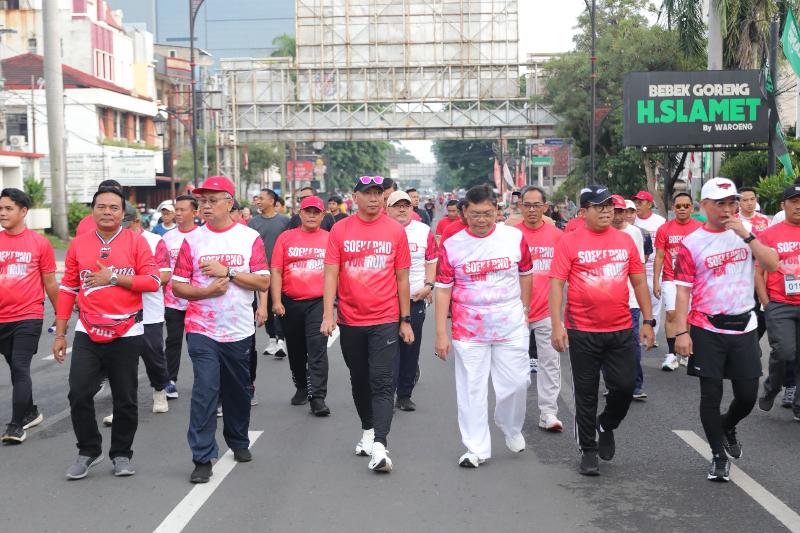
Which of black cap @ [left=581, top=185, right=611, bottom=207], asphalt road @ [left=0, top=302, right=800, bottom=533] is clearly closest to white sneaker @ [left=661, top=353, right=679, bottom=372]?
asphalt road @ [left=0, top=302, right=800, bottom=533]

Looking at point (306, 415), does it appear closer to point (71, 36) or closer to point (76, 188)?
point (76, 188)

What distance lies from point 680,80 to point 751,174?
4.92 m

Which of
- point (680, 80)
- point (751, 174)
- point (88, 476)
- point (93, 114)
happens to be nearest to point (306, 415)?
point (88, 476)

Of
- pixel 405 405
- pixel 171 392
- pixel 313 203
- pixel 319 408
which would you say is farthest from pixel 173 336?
pixel 405 405

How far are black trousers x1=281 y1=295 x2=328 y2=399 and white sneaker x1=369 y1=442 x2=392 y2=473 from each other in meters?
2.30

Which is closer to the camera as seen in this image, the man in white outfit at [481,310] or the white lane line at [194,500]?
the white lane line at [194,500]

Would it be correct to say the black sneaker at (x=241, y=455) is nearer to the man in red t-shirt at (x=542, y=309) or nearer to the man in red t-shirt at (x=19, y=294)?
the man in red t-shirt at (x=19, y=294)

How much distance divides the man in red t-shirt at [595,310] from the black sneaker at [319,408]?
2.77 m

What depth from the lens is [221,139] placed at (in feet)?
173

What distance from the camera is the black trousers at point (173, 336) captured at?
10133 mm

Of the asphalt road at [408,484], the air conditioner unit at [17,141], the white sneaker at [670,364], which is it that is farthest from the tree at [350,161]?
the asphalt road at [408,484]

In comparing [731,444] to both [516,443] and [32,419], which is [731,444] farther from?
[32,419]

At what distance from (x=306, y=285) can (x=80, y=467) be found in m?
3.02

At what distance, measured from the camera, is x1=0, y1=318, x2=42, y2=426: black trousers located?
8.48 meters
